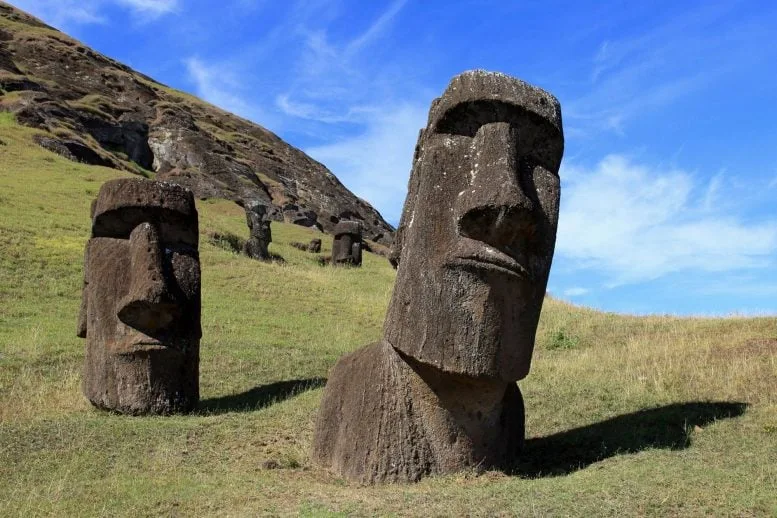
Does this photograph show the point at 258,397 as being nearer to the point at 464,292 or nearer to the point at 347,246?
the point at 464,292

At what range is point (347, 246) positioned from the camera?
1236 inches

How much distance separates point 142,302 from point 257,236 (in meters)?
19.4

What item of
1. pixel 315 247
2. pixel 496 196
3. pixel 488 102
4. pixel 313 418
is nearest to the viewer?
pixel 496 196

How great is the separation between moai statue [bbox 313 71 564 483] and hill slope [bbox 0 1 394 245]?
39.7 metres

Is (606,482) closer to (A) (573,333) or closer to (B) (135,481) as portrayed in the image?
(B) (135,481)

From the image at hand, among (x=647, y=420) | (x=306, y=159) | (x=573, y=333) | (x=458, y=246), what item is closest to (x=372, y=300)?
(x=573, y=333)

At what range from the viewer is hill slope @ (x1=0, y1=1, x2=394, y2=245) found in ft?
161

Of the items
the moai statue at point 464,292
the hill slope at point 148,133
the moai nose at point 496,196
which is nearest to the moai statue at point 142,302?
the moai statue at point 464,292

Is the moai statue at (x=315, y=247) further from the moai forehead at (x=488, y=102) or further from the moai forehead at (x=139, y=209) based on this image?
the moai forehead at (x=488, y=102)

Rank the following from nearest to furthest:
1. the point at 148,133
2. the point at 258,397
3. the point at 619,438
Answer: the point at 619,438 < the point at 258,397 < the point at 148,133

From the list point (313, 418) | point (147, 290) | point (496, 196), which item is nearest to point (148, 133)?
point (147, 290)

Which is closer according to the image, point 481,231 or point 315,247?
point 481,231

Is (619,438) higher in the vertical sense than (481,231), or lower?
lower

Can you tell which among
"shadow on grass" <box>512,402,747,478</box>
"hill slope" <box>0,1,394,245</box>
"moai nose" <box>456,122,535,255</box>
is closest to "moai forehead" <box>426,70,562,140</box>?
"moai nose" <box>456,122,535,255</box>
